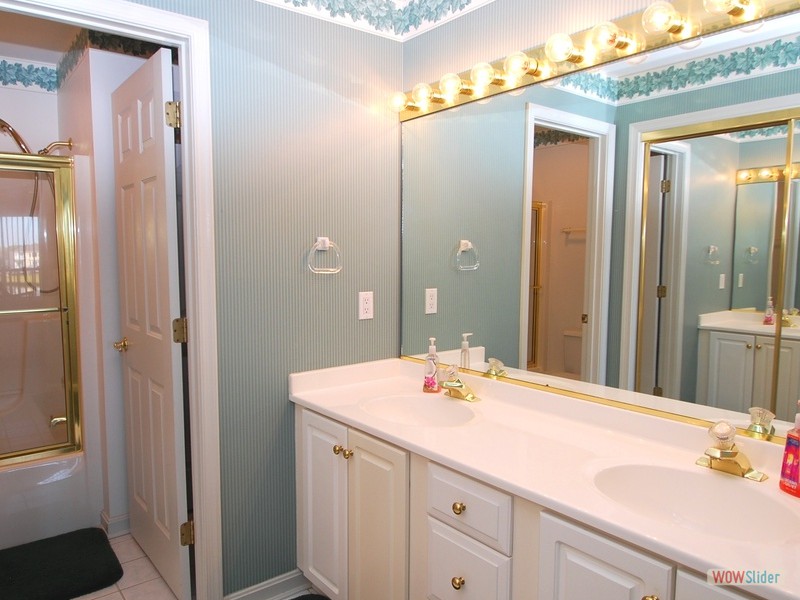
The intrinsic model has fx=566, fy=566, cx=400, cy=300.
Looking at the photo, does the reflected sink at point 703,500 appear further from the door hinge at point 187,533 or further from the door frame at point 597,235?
the door hinge at point 187,533

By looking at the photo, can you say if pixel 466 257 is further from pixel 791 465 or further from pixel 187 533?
pixel 187 533

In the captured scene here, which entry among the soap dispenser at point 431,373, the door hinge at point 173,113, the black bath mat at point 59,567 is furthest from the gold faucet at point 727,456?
the black bath mat at point 59,567

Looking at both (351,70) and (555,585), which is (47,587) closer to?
(555,585)

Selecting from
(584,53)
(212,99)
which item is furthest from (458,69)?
(212,99)

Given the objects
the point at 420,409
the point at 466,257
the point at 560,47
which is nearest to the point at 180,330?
the point at 420,409

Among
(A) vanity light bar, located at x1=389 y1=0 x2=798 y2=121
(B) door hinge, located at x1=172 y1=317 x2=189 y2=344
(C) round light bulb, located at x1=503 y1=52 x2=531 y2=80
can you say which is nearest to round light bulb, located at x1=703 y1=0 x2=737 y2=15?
(A) vanity light bar, located at x1=389 y1=0 x2=798 y2=121

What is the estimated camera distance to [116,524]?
8.74 ft

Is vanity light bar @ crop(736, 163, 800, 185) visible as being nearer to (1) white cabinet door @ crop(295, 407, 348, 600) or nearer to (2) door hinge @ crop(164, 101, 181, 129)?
(1) white cabinet door @ crop(295, 407, 348, 600)

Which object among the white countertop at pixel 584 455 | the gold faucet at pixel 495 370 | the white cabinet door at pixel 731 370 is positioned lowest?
the white countertop at pixel 584 455

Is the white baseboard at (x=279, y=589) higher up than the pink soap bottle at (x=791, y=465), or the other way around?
the pink soap bottle at (x=791, y=465)

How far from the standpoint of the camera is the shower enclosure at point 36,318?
2.76 metres

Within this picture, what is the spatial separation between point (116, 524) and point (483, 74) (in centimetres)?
255

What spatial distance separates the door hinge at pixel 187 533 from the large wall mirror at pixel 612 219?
1.06m

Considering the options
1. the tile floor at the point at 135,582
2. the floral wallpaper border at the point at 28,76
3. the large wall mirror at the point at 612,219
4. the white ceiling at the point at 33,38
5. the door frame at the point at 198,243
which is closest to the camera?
the large wall mirror at the point at 612,219
